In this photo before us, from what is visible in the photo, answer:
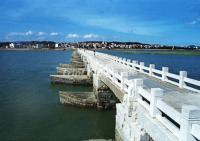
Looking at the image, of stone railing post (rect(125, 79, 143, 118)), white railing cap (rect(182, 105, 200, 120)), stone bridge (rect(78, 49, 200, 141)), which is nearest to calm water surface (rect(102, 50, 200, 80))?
stone bridge (rect(78, 49, 200, 141))

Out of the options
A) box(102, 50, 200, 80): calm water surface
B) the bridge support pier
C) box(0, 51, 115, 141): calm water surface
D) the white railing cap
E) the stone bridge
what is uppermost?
the white railing cap

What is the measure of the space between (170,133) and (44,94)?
2431 centimetres

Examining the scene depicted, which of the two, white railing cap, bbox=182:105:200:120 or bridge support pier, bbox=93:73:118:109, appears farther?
bridge support pier, bbox=93:73:118:109

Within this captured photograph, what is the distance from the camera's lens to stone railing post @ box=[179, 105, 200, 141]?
6.13 metres

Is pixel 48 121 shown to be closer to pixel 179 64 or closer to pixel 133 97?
pixel 133 97

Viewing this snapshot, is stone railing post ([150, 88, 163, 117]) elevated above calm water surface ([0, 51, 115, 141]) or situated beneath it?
elevated above

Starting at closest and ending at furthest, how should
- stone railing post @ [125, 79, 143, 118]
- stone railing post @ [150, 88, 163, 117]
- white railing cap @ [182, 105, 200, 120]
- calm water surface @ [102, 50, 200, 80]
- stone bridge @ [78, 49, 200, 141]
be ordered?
1. white railing cap @ [182, 105, 200, 120]
2. stone bridge @ [78, 49, 200, 141]
3. stone railing post @ [150, 88, 163, 117]
4. stone railing post @ [125, 79, 143, 118]
5. calm water surface @ [102, 50, 200, 80]

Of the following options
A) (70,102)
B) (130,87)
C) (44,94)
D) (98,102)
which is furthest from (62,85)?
(130,87)

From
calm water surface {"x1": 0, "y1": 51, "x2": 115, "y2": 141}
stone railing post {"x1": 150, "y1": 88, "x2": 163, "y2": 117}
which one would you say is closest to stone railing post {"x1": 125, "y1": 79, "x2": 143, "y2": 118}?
stone railing post {"x1": 150, "y1": 88, "x2": 163, "y2": 117}

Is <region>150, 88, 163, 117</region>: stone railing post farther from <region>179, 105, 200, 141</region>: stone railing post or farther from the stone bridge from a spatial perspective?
<region>179, 105, 200, 141</region>: stone railing post

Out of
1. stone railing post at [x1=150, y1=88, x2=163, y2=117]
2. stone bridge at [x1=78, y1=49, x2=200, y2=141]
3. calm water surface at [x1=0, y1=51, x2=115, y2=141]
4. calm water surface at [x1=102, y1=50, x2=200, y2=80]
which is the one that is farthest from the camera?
calm water surface at [x1=102, y1=50, x2=200, y2=80]

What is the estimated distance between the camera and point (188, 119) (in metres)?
6.22

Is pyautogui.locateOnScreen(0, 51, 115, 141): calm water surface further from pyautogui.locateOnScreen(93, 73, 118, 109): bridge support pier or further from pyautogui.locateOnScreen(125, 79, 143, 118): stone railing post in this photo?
pyautogui.locateOnScreen(125, 79, 143, 118): stone railing post

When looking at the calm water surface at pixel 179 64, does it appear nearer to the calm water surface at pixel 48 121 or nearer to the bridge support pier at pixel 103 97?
the bridge support pier at pixel 103 97
